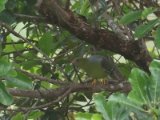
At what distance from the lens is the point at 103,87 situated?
3.74ft

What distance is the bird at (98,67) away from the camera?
132cm

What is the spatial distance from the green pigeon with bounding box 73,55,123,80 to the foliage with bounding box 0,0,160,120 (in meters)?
0.02

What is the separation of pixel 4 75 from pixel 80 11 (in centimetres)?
60

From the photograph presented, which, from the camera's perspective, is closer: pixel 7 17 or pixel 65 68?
pixel 7 17

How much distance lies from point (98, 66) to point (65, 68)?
19 centimetres

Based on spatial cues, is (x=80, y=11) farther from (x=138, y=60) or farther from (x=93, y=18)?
(x=138, y=60)

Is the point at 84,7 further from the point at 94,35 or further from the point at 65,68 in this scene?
the point at 65,68

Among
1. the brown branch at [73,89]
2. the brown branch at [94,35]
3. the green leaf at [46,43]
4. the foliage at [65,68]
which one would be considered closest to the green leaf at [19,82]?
the foliage at [65,68]

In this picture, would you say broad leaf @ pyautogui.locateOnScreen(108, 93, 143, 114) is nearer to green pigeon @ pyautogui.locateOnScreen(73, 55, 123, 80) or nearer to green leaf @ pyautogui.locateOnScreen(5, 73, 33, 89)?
green leaf @ pyautogui.locateOnScreen(5, 73, 33, 89)

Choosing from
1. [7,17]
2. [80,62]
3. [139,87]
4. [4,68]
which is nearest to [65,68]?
[80,62]

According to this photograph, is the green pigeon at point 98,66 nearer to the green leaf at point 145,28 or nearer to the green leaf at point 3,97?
the green leaf at point 145,28

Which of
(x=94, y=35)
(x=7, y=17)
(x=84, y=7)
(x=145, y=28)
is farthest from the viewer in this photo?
(x=84, y=7)

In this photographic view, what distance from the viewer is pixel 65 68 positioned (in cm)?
147

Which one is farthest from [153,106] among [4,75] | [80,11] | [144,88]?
[80,11]
